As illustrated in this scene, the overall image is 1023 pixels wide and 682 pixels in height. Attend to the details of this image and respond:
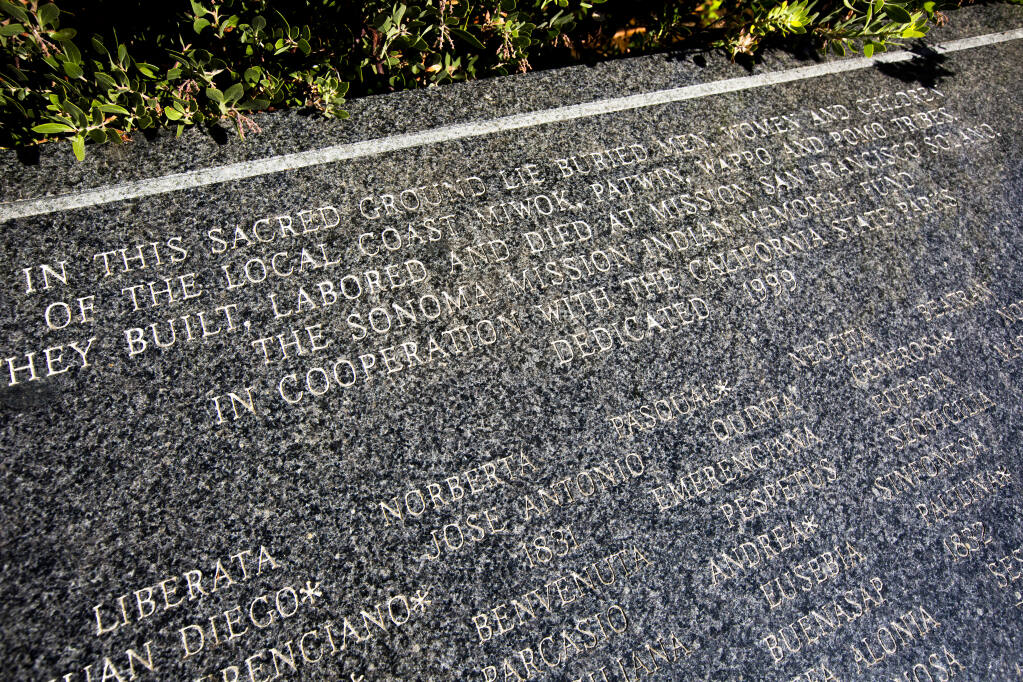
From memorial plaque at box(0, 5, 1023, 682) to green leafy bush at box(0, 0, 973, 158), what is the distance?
0.17 metres

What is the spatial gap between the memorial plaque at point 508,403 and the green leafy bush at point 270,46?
17cm

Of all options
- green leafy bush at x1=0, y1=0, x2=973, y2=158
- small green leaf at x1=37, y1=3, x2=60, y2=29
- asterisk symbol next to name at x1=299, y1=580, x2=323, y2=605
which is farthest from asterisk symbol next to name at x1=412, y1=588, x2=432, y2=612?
small green leaf at x1=37, y1=3, x2=60, y2=29

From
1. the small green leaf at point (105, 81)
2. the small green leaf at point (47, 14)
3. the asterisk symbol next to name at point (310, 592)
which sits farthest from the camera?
the small green leaf at point (105, 81)

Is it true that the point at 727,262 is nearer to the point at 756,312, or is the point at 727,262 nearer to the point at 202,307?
the point at 756,312

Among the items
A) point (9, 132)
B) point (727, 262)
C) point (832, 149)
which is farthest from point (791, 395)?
point (9, 132)

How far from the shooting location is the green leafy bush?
2309 millimetres

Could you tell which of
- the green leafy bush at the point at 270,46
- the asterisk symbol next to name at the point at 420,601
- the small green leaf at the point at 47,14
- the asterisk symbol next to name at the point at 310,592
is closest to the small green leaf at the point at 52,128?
the green leafy bush at the point at 270,46

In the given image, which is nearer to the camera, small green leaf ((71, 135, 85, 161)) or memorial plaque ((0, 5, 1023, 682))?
memorial plaque ((0, 5, 1023, 682))

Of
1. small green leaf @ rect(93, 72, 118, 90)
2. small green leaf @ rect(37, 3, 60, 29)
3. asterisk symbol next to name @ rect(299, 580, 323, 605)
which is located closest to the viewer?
asterisk symbol next to name @ rect(299, 580, 323, 605)

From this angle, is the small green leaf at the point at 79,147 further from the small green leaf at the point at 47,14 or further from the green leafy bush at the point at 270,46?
the small green leaf at the point at 47,14

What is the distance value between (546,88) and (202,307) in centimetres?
181

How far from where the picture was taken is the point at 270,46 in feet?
8.43

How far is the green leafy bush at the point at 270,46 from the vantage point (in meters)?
2.31

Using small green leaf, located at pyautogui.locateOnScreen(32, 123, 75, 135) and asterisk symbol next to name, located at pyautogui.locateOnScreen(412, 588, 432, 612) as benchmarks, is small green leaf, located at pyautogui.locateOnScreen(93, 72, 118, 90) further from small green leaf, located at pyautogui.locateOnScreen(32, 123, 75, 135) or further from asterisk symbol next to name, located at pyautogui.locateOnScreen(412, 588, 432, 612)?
asterisk symbol next to name, located at pyautogui.locateOnScreen(412, 588, 432, 612)
